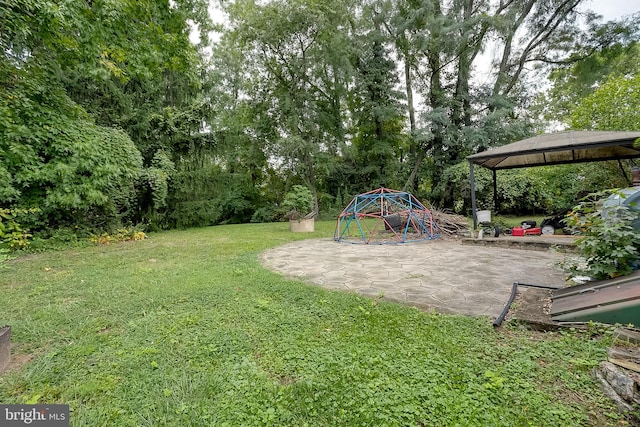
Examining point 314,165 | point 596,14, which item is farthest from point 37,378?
point 596,14

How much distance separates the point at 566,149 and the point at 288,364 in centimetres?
681

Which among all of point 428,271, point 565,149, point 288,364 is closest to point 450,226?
point 565,149

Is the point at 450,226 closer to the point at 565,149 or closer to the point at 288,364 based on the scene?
the point at 565,149

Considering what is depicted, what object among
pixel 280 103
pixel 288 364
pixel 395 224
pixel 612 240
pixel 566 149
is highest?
pixel 280 103

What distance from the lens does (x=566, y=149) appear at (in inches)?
219

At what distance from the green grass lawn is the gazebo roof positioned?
5.22 metres

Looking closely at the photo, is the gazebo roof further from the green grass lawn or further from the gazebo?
the green grass lawn

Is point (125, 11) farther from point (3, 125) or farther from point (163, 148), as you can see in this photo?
point (163, 148)

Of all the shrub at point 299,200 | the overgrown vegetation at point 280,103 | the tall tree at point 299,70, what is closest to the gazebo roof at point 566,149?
the overgrown vegetation at point 280,103

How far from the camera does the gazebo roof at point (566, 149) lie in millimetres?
5203

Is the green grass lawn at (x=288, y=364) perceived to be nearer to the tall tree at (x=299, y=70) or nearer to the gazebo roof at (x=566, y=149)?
the gazebo roof at (x=566, y=149)

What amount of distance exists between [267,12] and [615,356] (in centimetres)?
1401

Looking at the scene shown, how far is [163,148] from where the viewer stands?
9.23 meters

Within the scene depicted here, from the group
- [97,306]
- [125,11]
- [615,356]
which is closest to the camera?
[615,356]
